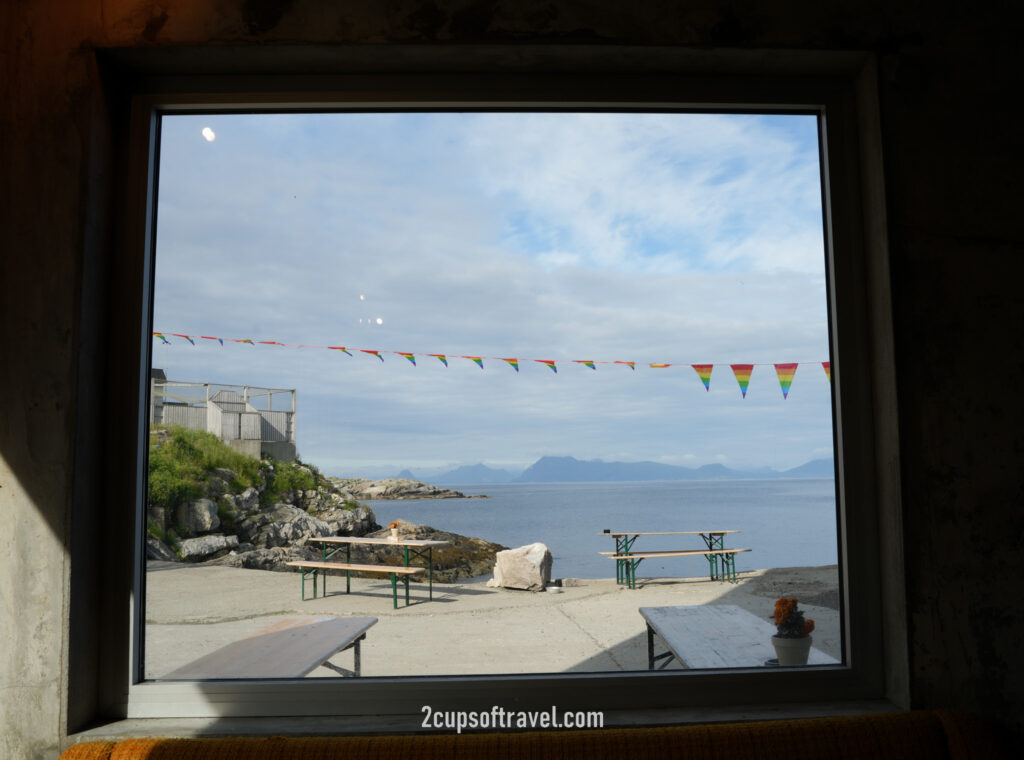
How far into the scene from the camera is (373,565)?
167 cm

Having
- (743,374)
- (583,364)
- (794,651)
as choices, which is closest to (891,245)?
(743,374)

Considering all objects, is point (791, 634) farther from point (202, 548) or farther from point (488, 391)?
point (202, 548)

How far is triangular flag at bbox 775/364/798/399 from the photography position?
1.68 m

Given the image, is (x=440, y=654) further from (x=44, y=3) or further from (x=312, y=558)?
(x=44, y=3)

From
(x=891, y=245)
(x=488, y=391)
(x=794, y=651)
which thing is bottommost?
(x=794, y=651)

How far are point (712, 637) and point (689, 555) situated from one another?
0.21 meters

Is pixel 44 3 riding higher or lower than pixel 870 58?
higher

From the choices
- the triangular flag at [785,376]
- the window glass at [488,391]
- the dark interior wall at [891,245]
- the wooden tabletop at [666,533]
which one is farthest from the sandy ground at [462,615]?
the triangular flag at [785,376]

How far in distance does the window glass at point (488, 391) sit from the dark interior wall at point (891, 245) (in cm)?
21

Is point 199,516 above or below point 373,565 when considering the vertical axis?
above

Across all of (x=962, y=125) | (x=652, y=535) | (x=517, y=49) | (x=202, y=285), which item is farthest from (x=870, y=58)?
(x=202, y=285)

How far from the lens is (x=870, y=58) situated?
1.60 m

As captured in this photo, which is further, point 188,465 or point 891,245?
point 188,465

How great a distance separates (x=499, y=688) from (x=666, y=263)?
112 cm
